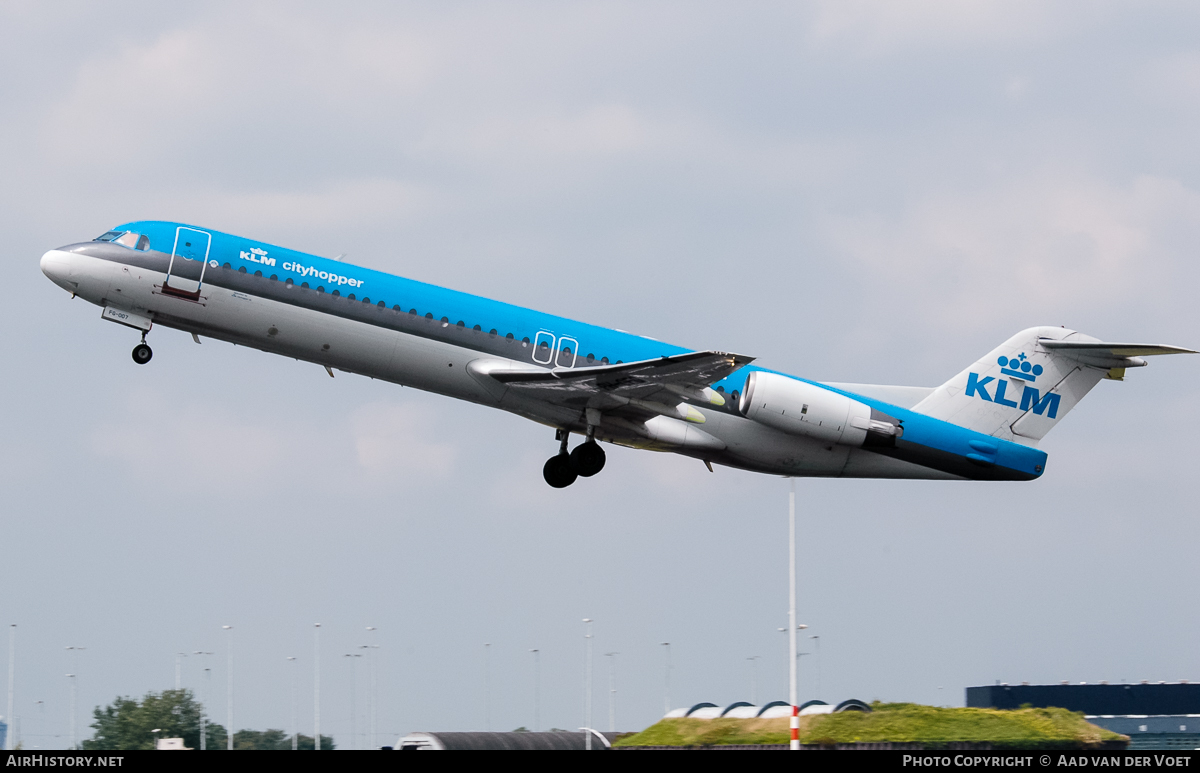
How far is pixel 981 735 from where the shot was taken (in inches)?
1101

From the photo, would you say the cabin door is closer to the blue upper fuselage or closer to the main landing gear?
the blue upper fuselage

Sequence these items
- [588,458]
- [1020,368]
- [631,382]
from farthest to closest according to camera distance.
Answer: [1020,368], [588,458], [631,382]

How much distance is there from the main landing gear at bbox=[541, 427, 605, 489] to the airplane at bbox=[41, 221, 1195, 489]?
0.11ft

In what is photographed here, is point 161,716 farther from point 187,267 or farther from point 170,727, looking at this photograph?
point 187,267

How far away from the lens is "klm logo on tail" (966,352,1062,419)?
29844 mm

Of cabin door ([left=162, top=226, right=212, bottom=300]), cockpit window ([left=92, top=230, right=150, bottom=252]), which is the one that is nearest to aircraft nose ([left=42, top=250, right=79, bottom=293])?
cockpit window ([left=92, top=230, right=150, bottom=252])

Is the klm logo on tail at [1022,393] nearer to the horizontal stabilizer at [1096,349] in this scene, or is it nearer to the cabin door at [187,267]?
the horizontal stabilizer at [1096,349]

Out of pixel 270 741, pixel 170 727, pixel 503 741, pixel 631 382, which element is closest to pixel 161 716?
pixel 170 727

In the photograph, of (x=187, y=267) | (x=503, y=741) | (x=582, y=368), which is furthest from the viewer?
(x=503, y=741)

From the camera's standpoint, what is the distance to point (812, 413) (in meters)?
27.3

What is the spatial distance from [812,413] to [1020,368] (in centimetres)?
608

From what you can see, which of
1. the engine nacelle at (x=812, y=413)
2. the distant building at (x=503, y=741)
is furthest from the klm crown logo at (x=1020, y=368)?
the distant building at (x=503, y=741)
